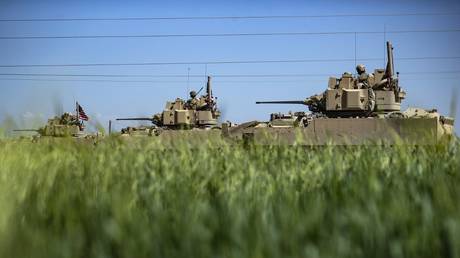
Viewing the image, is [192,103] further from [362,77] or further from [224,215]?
[224,215]

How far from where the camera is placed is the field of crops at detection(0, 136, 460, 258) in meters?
1.89

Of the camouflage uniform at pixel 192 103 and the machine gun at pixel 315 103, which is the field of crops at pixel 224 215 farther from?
the camouflage uniform at pixel 192 103

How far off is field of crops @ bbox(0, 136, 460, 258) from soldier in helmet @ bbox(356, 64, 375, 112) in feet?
47.2

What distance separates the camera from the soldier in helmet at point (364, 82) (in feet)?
58.1

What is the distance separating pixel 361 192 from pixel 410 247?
0.70 meters

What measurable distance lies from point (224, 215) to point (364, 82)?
1708 cm

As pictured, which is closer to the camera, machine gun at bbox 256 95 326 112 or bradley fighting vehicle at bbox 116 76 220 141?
machine gun at bbox 256 95 326 112

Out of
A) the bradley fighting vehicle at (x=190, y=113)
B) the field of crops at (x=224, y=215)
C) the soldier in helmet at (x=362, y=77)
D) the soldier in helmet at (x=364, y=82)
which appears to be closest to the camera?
the field of crops at (x=224, y=215)

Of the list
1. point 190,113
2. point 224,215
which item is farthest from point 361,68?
point 224,215

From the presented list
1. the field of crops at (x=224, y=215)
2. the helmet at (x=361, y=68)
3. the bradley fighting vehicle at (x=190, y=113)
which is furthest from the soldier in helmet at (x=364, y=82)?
the field of crops at (x=224, y=215)

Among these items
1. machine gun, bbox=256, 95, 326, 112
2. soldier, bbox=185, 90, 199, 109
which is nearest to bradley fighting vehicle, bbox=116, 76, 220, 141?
soldier, bbox=185, 90, 199, 109

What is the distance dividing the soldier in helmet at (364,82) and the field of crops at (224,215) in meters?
14.4

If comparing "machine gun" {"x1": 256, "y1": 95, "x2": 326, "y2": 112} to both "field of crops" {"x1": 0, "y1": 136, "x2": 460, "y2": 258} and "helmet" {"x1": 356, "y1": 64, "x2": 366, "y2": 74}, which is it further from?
"field of crops" {"x1": 0, "y1": 136, "x2": 460, "y2": 258}

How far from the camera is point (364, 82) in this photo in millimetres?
18625
